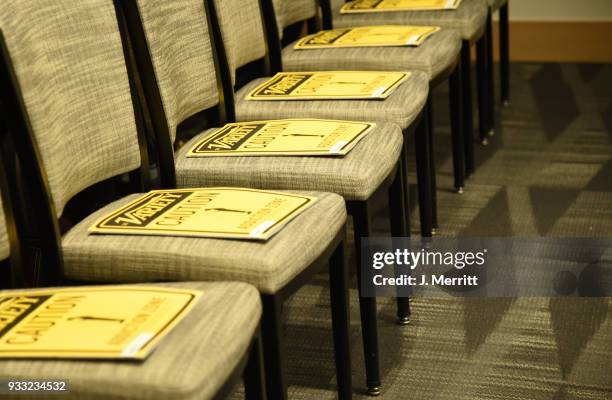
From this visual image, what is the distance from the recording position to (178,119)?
1.94 meters

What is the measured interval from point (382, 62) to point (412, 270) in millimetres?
568

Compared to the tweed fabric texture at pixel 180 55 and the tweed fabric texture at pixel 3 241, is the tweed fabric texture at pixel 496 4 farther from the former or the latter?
the tweed fabric texture at pixel 3 241

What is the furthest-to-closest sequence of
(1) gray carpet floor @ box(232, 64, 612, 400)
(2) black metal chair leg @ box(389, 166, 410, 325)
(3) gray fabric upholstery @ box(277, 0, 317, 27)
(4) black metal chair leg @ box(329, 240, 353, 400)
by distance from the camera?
1. (3) gray fabric upholstery @ box(277, 0, 317, 27)
2. (2) black metal chair leg @ box(389, 166, 410, 325)
3. (1) gray carpet floor @ box(232, 64, 612, 400)
4. (4) black metal chair leg @ box(329, 240, 353, 400)

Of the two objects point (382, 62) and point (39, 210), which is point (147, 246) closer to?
point (39, 210)

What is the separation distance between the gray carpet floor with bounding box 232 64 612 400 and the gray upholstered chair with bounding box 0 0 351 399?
0.30 m

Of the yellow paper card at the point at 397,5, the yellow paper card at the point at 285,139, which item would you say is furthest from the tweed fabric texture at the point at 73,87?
the yellow paper card at the point at 397,5

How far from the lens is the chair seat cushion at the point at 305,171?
178 centimetres

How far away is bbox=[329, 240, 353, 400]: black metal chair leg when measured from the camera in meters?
1.71

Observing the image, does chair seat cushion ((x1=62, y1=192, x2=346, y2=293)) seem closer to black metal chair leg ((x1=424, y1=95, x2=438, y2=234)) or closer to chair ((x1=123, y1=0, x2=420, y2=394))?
chair ((x1=123, y1=0, x2=420, y2=394))

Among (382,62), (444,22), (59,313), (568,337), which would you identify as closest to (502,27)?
(444,22)

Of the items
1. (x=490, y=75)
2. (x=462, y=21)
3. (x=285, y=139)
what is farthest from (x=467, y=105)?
(x=285, y=139)

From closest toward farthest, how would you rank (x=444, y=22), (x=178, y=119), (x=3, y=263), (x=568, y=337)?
(x=3, y=263), (x=178, y=119), (x=568, y=337), (x=444, y=22)

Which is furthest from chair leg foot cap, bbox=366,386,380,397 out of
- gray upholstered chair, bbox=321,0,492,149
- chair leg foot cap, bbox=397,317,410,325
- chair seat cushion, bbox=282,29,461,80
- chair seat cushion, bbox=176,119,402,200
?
gray upholstered chair, bbox=321,0,492,149

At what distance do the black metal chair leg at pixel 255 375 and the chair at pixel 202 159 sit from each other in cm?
49
